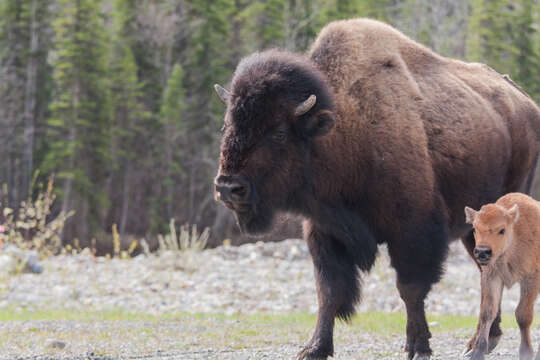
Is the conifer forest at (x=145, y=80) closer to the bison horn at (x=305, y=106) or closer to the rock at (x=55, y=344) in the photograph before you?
the rock at (x=55, y=344)

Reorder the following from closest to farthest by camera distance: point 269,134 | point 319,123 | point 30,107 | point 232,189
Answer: point 232,189 < point 269,134 < point 319,123 < point 30,107

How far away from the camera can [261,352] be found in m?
6.85

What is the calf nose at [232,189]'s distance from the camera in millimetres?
5379

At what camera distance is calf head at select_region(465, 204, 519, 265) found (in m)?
5.13

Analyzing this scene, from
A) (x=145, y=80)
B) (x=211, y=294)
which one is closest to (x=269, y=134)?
(x=211, y=294)

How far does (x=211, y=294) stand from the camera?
12867 millimetres

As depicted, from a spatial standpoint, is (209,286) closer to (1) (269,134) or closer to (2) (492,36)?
(1) (269,134)

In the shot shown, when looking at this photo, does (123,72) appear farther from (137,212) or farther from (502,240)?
(502,240)

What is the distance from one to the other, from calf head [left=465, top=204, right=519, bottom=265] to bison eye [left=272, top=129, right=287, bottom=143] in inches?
62.0

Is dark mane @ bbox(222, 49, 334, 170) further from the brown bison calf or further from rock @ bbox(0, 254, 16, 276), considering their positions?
rock @ bbox(0, 254, 16, 276)

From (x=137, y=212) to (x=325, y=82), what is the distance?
35635 millimetres

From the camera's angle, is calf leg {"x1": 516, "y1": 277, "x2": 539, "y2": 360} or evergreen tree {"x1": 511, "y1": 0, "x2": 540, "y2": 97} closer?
calf leg {"x1": 516, "y1": 277, "x2": 539, "y2": 360}

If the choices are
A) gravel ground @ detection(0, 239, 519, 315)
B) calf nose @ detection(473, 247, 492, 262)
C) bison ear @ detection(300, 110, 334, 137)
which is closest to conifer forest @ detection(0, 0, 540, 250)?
gravel ground @ detection(0, 239, 519, 315)

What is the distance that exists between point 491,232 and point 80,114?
30.7 meters
